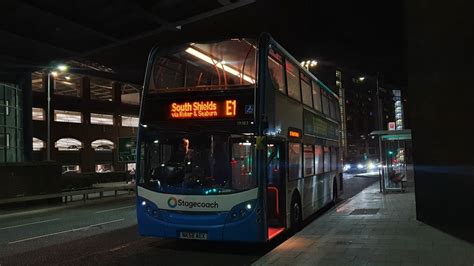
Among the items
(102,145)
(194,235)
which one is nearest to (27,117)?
(194,235)

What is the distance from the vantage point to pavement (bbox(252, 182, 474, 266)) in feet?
24.9

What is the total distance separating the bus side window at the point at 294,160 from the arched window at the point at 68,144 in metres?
40.0

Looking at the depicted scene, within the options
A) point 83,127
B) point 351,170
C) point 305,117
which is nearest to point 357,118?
point 351,170

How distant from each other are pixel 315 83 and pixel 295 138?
12.6 feet

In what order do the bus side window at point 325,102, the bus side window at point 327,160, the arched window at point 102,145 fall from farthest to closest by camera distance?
1. the arched window at point 102,145
2. the bus side window at point 325,102
3. the bus side window at point 327,160

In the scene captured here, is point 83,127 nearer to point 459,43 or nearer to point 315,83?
point 315,83

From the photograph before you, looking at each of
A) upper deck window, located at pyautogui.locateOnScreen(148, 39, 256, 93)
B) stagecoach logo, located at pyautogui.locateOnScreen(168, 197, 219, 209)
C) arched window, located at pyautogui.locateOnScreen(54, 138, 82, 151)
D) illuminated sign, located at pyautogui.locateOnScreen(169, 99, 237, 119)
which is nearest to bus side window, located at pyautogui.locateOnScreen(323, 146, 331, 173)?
upper deck window, located at pyautogui.locateOnScreen(148, 39, 256, 93)

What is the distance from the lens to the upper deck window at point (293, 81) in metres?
11.4

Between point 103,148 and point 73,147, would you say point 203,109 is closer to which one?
point 73,147

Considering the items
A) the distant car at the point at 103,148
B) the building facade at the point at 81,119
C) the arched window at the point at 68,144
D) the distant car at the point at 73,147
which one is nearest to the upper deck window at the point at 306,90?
the building facade at the point at 81,119

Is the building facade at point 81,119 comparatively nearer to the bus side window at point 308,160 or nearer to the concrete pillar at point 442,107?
the bus side window at point 308,160

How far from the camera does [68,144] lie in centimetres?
4859

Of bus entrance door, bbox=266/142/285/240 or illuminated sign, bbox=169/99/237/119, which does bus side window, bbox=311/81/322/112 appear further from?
illuminated sign, bbox=169/99/237/119

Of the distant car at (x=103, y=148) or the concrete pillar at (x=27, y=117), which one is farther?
the distant car at (x=103, y=148)
